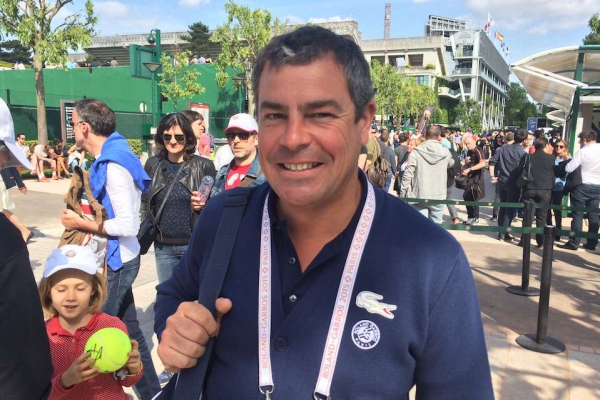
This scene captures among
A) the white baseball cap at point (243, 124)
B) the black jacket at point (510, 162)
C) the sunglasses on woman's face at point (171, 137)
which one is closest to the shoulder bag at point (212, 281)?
the white baseball cap at point (243, 124)

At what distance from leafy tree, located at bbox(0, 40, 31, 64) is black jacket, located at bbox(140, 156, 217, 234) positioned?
256 ft

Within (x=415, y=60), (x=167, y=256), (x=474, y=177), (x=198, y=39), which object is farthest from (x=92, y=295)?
(x=415, y=60)

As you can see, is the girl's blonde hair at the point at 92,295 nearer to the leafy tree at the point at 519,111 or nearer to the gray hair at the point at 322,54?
the gray hair at the point at 322,54

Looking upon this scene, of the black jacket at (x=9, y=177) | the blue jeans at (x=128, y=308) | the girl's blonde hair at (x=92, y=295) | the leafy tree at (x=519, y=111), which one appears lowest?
the blue jeans at (x=128, y=308)

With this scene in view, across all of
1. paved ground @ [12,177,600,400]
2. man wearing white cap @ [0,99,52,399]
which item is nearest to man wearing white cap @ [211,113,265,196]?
paved ground @ [12,177,600,400]

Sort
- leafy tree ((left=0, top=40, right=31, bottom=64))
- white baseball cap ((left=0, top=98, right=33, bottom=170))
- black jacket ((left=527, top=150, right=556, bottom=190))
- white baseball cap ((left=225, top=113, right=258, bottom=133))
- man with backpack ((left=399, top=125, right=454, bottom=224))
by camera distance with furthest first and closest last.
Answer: leafy tree ((left=0, top=40, right=31, bottom=64)) < black jacket ((left=527, top=150, right=556, bottom=190)) < man with backpack ((left=399, top=125, right=454, bottom=224)) < white baseball cap ((left=225, top=113, right=258, bottom=133)) < white baseball cap ((left=0, top=98, right=33, bottom=170))

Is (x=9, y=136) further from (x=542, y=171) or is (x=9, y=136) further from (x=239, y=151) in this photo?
(x=542, y=171)

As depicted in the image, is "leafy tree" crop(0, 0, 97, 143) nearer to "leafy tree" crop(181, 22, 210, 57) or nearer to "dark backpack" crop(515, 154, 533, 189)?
"dark backpack" crop(515, 154, 533, 189)

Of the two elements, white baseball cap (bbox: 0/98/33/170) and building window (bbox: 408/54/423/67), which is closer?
white baseball cap (bbox: 0/98/33/170)

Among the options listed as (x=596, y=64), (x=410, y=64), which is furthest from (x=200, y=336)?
(x=410, y=64)

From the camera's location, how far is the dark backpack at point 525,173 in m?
8.55

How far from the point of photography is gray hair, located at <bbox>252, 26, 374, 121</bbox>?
133 cm

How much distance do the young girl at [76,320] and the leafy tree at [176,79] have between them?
2491cm

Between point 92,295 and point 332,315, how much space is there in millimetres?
2021
